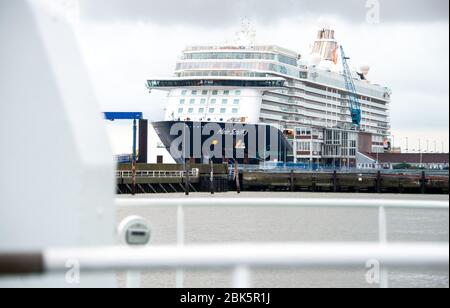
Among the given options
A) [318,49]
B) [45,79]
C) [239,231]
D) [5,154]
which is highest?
[318,49]

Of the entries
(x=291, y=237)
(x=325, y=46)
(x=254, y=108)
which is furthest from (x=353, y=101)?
(x=291, y=237)

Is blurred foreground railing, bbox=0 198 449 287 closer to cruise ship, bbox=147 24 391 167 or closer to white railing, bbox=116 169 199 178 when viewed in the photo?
white railing, bbox=116 169 199 178

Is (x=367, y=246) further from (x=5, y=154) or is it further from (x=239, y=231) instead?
(x=239, y=231)

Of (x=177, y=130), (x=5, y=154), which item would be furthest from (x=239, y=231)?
(x=177, y=130)

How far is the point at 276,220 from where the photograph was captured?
31375 mm

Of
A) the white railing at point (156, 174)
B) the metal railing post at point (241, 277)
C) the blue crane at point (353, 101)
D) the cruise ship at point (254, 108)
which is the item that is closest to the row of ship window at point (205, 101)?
the cruise ship at point (254, 108)

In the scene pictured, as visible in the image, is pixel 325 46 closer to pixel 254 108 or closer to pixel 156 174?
pixel 254 108

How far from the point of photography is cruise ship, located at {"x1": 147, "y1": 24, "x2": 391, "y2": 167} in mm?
73188

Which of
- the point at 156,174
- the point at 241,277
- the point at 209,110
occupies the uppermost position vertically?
the point at 209,110

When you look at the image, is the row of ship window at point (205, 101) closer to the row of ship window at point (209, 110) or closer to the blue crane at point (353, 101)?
the row of ship window at point (209, 110)

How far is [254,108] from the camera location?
74.5m

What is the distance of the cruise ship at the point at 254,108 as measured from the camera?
240 feet

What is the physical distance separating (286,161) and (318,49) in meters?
27.6

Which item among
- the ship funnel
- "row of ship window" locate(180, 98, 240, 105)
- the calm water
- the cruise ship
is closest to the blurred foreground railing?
the calm water
